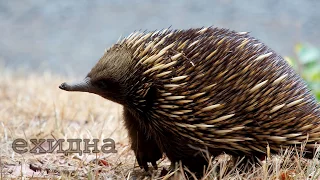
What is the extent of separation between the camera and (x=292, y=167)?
3947 mm

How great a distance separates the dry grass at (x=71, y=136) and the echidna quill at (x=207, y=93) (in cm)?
15

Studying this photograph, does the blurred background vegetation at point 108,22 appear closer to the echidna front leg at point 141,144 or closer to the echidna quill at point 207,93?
the echidna front leg at point 141,144

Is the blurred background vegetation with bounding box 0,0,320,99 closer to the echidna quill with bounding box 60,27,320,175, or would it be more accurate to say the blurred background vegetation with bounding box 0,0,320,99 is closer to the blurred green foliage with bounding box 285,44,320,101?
the blurred green foliage with bounding box 285,44,320,101

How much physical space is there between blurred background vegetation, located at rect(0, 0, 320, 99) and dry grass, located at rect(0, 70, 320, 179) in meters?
4.62

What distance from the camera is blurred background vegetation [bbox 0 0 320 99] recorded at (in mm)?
12703

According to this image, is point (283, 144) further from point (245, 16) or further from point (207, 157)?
point (245, 16)

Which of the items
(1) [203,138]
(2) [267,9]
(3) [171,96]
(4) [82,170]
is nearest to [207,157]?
(1) [203,138]

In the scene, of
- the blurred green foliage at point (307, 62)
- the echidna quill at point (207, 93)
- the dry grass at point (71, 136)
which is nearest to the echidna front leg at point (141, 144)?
the dry grass at point (71, 136)

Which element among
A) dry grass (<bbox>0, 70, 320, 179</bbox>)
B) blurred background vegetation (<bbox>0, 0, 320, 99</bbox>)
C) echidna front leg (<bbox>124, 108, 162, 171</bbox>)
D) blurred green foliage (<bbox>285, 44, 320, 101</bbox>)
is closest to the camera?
dry grass (<bbox>0, 70, 320, 179</bbox>)

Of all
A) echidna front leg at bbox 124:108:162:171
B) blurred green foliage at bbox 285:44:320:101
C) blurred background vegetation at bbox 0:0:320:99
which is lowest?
echidna front leg at bbox 124:108:162:171

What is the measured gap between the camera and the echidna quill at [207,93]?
381cm

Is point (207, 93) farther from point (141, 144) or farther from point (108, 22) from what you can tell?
point (108, 22)

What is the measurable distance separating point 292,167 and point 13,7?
11.1 metres

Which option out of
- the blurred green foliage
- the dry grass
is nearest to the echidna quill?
the dry grass
